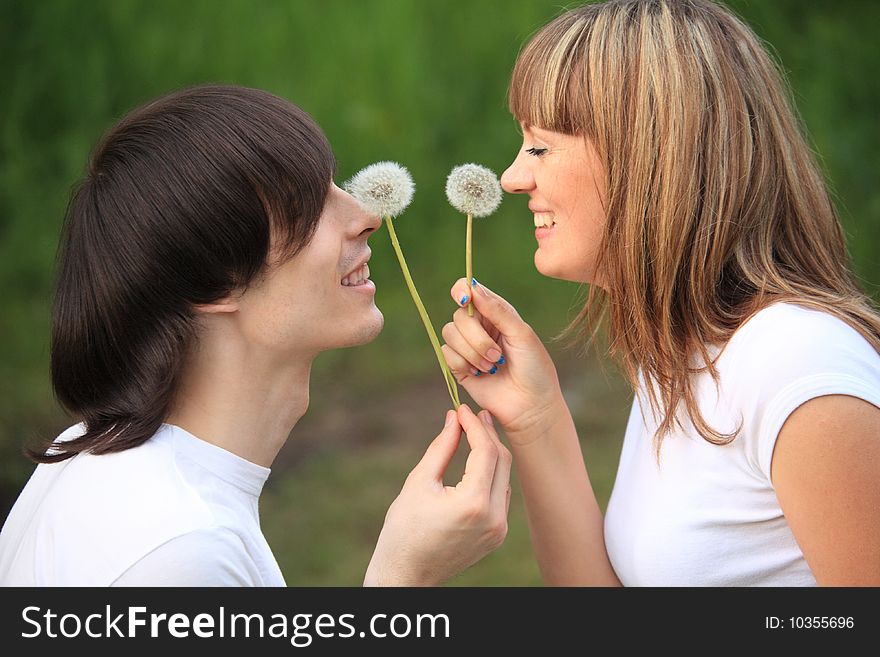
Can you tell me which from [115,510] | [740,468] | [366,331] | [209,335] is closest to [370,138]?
[366,331]

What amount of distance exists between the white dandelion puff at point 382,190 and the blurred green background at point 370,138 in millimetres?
2741

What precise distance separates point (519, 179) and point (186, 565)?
1071 millimetres

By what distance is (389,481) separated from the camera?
5.00m

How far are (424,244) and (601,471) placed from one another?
1644 millimetres

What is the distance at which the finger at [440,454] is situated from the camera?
6.55 feet

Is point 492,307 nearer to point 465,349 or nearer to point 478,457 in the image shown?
point 465,349

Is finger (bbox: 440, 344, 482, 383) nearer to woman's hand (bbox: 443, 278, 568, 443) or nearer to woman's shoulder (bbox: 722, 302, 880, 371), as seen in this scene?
woman's hand (bbox: 443, 278, 568, 443)

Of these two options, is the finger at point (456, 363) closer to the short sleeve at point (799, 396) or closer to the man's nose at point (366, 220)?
the man's nose at point (366, 220)

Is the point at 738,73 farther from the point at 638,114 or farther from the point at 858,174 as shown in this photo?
the point at 858,174

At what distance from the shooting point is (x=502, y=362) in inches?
92.4

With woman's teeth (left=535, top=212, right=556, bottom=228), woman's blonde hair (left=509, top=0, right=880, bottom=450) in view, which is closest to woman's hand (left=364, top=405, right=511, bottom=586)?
woman's blonde hair (left=509, top=0, right=880, bottom=450)

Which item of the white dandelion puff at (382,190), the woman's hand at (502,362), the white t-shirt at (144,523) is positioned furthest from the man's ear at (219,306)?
the woman's hand at (502,362)

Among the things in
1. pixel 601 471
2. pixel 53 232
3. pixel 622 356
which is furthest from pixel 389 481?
pixel 622 356

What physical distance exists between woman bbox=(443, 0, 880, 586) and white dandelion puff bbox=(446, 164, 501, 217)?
0.04m
